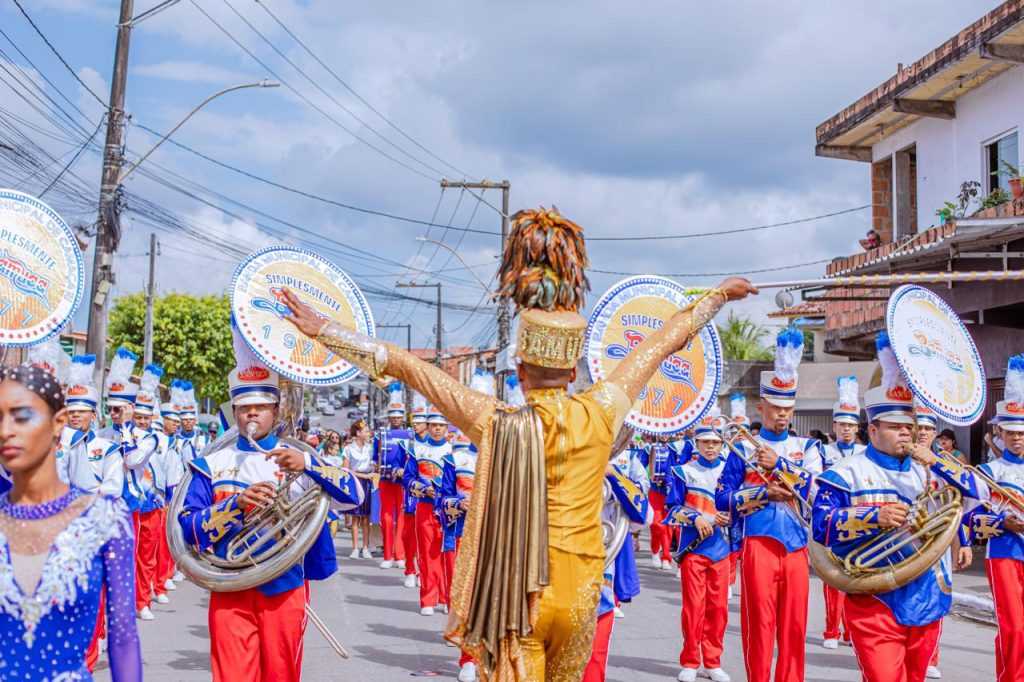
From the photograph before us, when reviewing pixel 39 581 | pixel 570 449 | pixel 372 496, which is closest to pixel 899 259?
pixel 372 496

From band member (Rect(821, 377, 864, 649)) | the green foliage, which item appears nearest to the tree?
the green foliage

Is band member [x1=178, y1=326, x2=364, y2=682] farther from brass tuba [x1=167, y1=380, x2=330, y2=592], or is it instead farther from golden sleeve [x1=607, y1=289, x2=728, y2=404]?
golden sleeve [x1=607, y1=289, x2=728, y2=404]

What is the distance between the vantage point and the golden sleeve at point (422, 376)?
12.3ft

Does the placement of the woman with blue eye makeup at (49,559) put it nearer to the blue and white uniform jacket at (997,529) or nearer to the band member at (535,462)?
the band member at (535,462)

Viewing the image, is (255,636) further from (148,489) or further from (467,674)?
(148,489)

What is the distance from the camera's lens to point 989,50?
16.6m

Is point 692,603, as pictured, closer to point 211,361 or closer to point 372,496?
point 372,496

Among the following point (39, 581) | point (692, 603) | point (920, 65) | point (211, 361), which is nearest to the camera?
point (39, 581)

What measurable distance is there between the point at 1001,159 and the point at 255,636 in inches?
625

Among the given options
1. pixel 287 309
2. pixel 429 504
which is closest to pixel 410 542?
pixel 429 504

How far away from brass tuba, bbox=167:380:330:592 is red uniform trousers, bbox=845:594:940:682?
9.25 ft

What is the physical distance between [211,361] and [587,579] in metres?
43.8

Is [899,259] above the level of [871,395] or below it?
above

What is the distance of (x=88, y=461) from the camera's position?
855 centimetres
